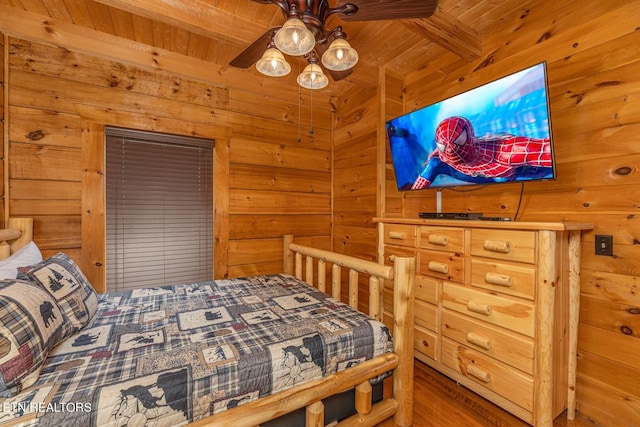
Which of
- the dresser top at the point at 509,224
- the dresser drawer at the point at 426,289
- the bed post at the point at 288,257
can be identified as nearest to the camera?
the dresser top at the point at 509,224

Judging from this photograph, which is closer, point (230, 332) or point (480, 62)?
point (230, 332)

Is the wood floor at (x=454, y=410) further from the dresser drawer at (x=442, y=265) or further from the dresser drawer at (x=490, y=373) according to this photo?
the dresser drawer at (x=442, y=265)

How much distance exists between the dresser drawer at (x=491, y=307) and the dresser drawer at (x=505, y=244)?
0.22m

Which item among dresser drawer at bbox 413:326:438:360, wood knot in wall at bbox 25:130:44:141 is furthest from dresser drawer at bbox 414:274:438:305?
wood knot in wall at bbox 25:130:44:141

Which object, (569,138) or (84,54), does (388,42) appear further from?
(84,54)

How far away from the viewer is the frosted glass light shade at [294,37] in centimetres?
120

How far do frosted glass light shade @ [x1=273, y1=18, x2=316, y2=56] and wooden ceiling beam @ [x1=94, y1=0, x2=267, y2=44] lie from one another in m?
0.78

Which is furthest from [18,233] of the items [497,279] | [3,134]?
[497,279]

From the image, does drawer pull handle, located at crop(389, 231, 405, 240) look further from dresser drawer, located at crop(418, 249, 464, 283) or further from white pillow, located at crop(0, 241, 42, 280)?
white pillow, located at crop(0, 241, 42, 280)

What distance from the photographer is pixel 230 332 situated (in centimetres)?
132

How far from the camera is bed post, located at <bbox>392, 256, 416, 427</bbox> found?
1.43 metres

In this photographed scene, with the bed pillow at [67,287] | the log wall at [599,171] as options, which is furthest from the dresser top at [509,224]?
the bed pillow at [67,287]

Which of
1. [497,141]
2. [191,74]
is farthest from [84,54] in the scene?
[497,141]

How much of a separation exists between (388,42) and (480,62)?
0.70 meters
